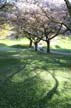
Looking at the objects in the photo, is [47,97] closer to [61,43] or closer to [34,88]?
[34,88]

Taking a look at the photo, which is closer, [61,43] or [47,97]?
[47,97]

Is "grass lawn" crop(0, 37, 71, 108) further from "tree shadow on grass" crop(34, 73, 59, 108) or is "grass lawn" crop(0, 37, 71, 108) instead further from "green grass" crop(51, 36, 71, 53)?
"green grass" crop(51, 36, 71, 53)

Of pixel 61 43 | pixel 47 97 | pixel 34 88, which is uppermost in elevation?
pixel 47 97

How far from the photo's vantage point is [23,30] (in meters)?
62.2

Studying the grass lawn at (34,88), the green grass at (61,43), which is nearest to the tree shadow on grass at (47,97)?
the grass lawn at (34,88)

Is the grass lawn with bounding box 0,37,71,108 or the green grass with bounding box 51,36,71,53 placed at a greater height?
the grass lawn with bounding box 0,37,71,108

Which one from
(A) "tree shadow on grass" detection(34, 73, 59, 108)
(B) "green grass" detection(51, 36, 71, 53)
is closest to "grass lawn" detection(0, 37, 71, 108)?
(A) "tree shadow on grass" detection(34, 73, 59, 108)

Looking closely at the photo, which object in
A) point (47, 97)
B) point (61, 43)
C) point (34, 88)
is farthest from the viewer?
point (61, 43)

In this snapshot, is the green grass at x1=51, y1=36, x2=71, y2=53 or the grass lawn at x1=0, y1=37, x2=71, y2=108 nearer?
the grass lawn at x1=0, y1=37, x2=71, y2=108

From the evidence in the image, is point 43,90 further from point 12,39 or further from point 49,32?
point 12,39

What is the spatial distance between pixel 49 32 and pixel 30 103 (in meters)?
38.1

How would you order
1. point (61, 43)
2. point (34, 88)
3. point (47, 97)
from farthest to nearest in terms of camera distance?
point (61, 43) → point (34, 88) → point (47, 97)

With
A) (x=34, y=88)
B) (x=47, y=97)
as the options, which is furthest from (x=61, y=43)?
(x=47, y=97)

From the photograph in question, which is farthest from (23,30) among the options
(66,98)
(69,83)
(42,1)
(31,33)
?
(66,98)
